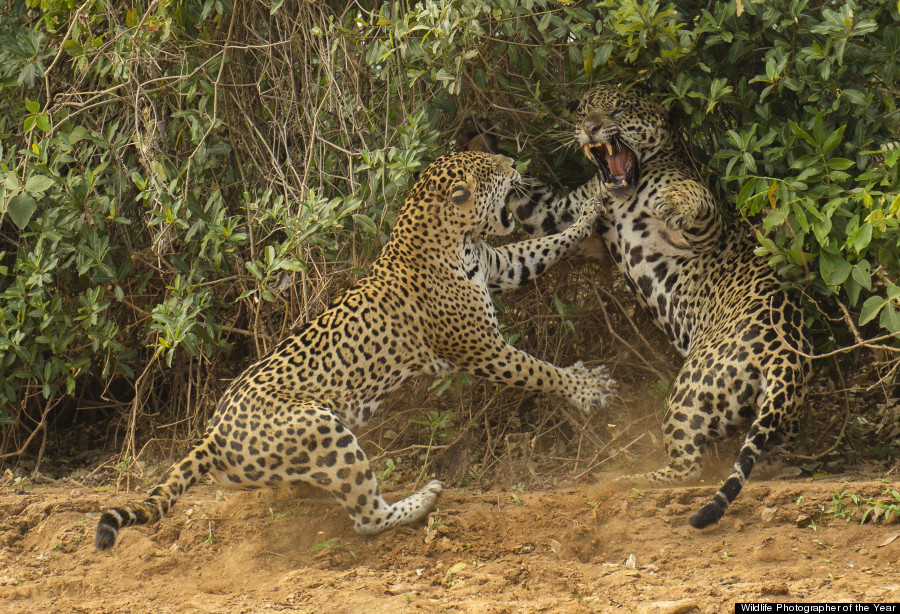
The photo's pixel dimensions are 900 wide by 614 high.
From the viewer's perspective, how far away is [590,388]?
6.89m

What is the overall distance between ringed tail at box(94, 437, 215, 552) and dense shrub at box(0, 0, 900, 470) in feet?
2.72

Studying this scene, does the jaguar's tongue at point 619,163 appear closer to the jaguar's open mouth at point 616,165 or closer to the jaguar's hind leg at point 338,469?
the jaguar's open mouth at point 616,165

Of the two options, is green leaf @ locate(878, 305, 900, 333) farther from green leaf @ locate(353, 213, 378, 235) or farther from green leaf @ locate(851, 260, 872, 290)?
green leaf @ locate(353, 213, 378, 235)

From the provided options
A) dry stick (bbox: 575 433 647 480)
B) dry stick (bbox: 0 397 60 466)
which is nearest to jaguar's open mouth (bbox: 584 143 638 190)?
dry stick (bbox: 575 433 647 480)

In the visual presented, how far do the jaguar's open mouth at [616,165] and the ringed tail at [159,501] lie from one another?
10.7 ft

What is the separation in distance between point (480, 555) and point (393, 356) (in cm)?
147

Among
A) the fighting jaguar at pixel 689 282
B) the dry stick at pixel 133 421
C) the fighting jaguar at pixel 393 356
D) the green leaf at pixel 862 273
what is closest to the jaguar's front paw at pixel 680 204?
the fighting jaguar at pixel 689 282

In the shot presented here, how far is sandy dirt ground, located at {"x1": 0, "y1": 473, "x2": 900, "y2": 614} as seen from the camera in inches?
189

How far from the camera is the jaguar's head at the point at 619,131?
6.71m

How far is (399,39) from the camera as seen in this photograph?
20.6 ft

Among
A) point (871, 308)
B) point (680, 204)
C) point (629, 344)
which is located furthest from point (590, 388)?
point (871, 308)

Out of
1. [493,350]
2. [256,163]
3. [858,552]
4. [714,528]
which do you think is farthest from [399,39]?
[858,552]

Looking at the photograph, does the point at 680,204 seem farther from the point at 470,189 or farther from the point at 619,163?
the point at 470,189

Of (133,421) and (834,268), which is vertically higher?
(834,268)
